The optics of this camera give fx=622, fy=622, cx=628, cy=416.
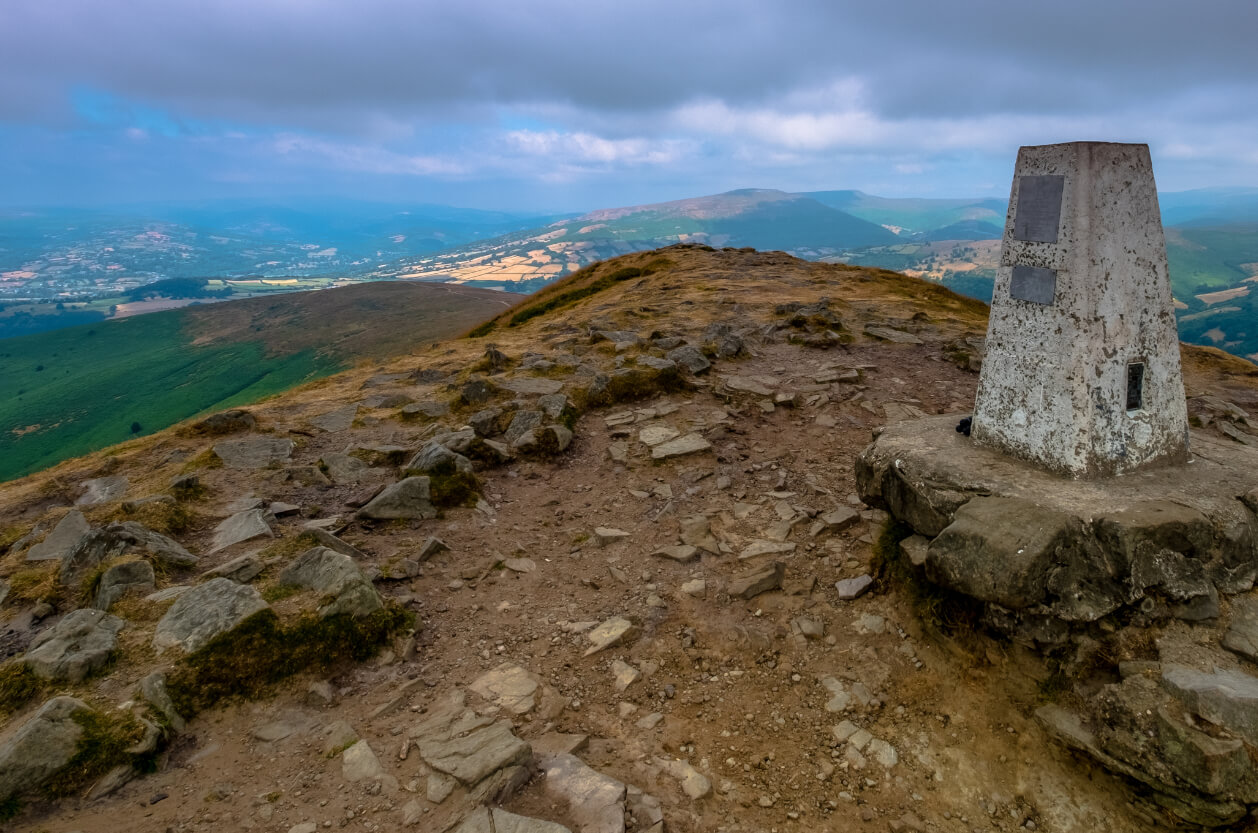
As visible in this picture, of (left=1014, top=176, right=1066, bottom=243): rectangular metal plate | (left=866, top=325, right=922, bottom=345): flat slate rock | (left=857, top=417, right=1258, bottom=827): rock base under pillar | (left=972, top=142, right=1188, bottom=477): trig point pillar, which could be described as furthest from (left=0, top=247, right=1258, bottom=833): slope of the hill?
(left=1014, top=176, right=1066, bottom=243): rectangular metal plate

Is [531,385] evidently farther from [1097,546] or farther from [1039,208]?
[1097,546]

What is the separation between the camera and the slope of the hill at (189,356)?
8375 cm

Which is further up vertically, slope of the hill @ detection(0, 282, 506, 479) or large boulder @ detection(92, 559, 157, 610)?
large boulder @ detection(92, 559, 157, 610)

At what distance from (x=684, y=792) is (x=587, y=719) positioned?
4.72 ft

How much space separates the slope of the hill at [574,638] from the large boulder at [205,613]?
8cm

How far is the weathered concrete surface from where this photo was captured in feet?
20.6

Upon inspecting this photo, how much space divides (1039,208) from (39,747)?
11.7 m

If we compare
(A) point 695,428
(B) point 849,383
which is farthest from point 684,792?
(B) point 849,383

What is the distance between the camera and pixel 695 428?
1457 cm

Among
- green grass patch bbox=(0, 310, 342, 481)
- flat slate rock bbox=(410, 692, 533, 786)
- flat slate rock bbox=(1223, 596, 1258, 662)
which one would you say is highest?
flat slate rock bbox=(1223, 596, 1258, 662)

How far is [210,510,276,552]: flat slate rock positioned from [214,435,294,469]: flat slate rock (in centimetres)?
287

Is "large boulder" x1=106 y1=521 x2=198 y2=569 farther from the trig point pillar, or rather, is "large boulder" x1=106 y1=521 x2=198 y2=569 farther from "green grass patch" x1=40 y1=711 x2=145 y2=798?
the trig point pillar

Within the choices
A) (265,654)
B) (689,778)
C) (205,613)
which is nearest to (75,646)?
(205,613)

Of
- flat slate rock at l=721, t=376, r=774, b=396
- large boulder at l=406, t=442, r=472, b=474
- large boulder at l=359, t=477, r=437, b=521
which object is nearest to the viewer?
large boulder at l=359, t=477, r=437, b=521
